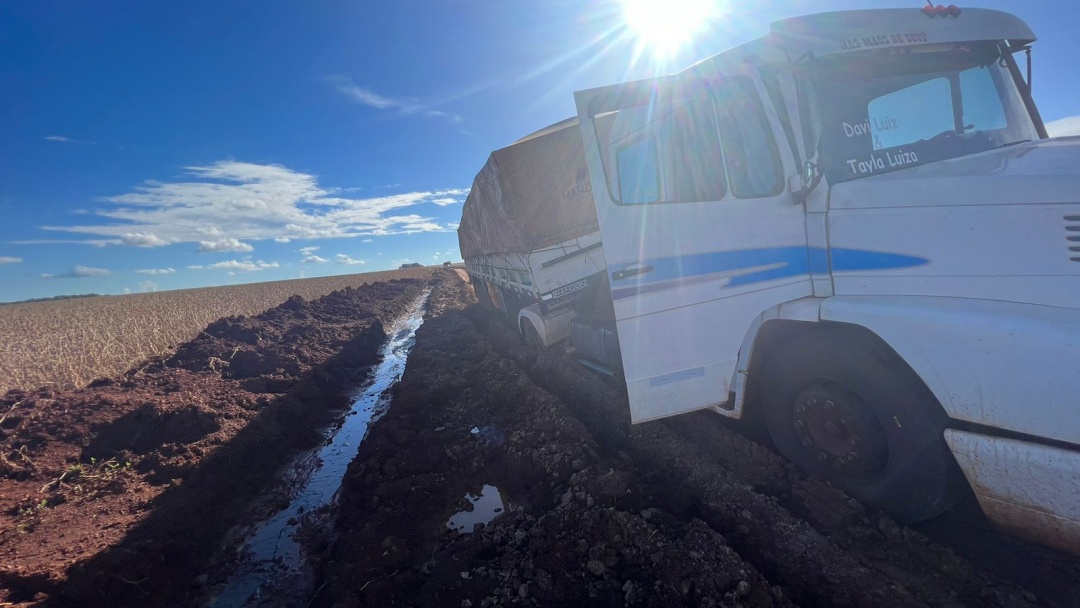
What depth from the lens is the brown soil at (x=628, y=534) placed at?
2.65m

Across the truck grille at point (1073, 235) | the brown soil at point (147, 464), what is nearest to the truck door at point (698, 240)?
the truck grille at point (1073, 235)

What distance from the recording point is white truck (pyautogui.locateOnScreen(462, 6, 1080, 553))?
233cm

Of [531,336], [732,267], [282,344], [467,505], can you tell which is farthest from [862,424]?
[282,344]

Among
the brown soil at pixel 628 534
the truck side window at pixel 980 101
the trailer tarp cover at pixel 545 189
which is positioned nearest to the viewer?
the brown soil at pixel 628 534

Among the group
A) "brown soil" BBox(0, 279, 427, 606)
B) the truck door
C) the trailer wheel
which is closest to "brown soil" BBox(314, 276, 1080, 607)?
the trailer wheel

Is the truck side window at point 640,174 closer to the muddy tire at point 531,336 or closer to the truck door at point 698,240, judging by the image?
the truck door at point 698,240

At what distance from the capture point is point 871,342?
9.56 ft

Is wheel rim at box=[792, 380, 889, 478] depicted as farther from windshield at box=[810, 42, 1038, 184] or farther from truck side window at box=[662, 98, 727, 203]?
truck side window at box=[662, 98, 727, 203]

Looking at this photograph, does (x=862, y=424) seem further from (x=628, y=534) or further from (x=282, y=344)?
(x=282, y=344)

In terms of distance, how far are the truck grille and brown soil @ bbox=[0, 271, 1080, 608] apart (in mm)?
1759

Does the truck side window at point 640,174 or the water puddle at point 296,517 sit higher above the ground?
the truck side window at point 640,174

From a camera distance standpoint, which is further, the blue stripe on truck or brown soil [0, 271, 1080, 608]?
the blue stripe on truck

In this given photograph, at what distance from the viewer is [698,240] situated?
3482 millimetres

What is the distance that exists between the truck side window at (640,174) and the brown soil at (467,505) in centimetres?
222
